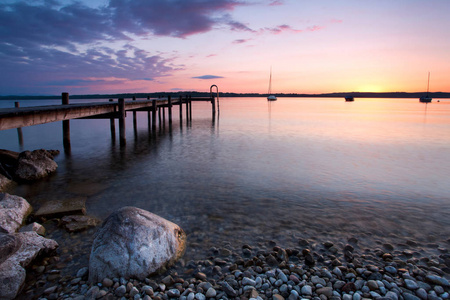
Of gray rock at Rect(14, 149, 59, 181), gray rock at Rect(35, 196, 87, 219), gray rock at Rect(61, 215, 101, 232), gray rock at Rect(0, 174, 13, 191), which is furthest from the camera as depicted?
gray rock at Rect(14, 149, 59, 181)

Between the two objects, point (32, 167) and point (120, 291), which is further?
point (32, 167)

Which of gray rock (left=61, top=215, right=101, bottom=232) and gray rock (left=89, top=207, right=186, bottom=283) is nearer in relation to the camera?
gray rock (left=89, top=207, right=186, bottom=283)

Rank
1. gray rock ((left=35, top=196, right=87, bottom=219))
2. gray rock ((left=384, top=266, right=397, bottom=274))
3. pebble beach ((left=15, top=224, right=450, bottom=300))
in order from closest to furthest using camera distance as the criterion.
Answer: pebble beach ((left=15, top=224, right=450, bottom=300)) → gray rock ((left=384, top=266, right=397, bottom=274)) → gray rock ((left=35, top=196, right=87, bottom=219))

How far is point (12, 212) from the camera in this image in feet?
15.9

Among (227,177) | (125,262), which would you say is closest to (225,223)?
(125,262)

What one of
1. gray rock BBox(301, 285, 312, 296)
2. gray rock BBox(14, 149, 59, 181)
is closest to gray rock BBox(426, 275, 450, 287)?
gray rock BBox(301, 285, 312, 296)

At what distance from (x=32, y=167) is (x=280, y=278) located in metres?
8.06

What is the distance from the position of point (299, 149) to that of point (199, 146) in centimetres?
527

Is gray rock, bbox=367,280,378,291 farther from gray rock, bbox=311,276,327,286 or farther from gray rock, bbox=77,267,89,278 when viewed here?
gray rock, bbox=77,267,89,278

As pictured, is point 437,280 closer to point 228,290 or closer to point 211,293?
point 228,290

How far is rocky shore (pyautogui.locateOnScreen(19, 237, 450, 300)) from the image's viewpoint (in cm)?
323

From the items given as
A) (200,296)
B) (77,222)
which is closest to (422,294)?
(200,296)

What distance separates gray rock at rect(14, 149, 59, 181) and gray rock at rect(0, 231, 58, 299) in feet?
15.8

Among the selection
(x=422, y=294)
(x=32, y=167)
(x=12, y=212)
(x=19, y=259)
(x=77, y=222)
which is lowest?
(x=422, y=294)
